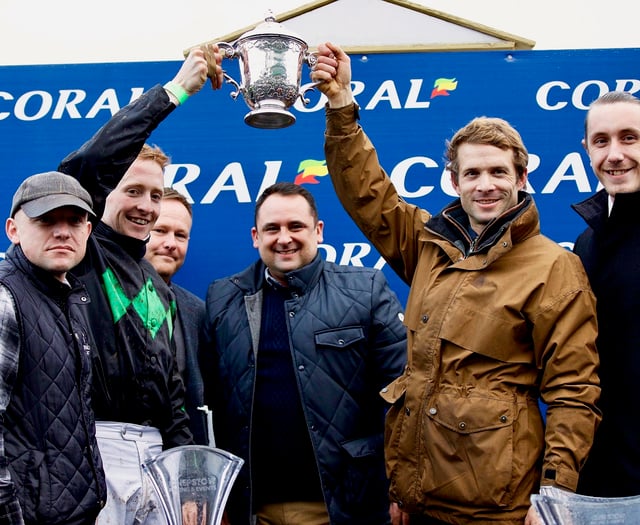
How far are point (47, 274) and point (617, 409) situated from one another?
1.41 metres

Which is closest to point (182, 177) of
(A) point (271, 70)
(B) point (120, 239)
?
(B) point (120, 239)

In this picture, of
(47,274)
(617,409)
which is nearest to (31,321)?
(47,274)

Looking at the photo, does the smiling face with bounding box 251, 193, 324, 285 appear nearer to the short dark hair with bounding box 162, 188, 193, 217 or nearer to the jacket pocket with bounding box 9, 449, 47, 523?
the short dark hair with bounding box 162, 188, 193, 217

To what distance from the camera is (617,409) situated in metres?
2.04

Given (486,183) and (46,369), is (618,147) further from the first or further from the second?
(46,369)

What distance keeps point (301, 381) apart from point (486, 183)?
32.2 inches

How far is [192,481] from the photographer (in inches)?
75.1

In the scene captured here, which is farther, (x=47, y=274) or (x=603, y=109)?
(x=603, y=109)

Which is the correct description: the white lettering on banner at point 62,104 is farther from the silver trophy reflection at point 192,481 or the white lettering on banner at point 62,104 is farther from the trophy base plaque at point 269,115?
the silver trophy reflection at point 192,481

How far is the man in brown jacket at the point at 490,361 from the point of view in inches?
75.4

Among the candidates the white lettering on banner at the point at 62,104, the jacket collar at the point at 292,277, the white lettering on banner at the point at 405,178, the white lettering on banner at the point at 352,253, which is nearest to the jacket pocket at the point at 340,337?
the jacket collar at the point at 292,277

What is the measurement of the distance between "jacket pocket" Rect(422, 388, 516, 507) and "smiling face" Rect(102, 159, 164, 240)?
1108 mm

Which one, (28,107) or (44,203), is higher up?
(28,107)

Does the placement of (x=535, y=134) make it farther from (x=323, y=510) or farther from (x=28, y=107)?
(x=28, y=107)
